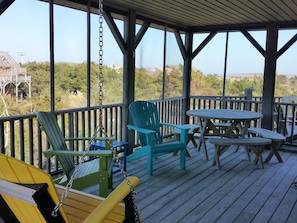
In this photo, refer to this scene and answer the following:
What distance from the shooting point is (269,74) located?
5.81m

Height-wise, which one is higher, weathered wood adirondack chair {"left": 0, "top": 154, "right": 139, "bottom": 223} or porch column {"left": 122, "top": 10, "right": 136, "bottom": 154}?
porch column {"left": 122, "top": 10, "right": 136, "bottom": 154}

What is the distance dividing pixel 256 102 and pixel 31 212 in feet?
18.2

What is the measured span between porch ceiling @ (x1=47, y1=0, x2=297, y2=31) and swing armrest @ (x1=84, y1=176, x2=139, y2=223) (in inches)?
118

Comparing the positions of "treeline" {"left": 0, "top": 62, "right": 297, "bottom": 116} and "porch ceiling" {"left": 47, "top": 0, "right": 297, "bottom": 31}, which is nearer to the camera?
"treeline" {"left": 0, "top": 62, "right": 297, "bottom": 116}

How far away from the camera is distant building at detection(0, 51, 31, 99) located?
3.35 m

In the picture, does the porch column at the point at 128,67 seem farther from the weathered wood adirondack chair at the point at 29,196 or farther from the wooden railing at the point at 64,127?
the weathered wood adirondack chair at the point at 29,196

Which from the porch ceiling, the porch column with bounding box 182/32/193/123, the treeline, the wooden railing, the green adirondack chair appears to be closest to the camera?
the green adirondack chair

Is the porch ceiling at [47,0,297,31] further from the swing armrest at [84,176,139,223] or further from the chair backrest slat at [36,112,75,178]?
the swing armrest at [84,176,139,223]

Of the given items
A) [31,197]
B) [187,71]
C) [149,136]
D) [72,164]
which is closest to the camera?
[31,197]

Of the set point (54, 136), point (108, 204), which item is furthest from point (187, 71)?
point (108, 204)

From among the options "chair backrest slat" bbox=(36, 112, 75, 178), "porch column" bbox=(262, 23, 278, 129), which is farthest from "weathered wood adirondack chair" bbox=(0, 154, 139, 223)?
"porch column" bbox=(262, 23, 278, 129)

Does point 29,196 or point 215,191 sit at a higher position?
point 29,196

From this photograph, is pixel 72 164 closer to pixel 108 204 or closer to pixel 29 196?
pixel 108 204

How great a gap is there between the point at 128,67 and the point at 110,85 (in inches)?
17.3
